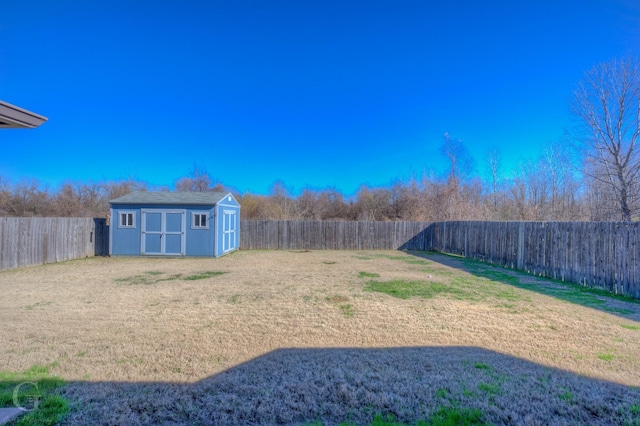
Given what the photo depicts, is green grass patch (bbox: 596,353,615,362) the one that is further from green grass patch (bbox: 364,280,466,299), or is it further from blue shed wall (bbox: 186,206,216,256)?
blue shed wall (bbox: 186,206,216,256)

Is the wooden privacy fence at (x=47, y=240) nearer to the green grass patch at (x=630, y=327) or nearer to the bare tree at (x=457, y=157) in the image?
the green grass patch at (x=630, y=327)

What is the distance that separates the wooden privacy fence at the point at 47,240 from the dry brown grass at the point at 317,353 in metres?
3.80

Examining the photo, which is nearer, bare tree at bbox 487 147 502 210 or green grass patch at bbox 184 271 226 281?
green grass patch at bbox 184 271 226 281

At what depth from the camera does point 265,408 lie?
2.17 meters

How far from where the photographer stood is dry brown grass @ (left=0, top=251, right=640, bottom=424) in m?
2.21

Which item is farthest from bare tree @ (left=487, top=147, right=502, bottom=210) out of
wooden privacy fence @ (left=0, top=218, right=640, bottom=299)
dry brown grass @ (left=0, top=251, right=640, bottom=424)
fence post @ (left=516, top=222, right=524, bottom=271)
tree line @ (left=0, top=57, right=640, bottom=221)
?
dry brown grass @ (left=0, top=251, right=640, bottom=424)

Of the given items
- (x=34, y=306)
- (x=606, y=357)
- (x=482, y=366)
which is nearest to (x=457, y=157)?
(x=606, y=357)

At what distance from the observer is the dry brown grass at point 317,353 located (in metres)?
2.21

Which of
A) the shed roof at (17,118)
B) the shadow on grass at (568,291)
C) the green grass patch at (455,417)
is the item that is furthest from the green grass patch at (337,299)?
the shed roof at (17,118)

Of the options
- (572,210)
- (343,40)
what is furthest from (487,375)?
(572,210)

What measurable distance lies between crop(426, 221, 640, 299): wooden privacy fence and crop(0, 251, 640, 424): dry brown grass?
3.63 ft

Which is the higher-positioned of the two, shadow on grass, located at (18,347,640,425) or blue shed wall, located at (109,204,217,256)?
blue shed wall, located at (109,204,217,256)

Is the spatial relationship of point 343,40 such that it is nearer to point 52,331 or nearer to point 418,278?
point 418,278

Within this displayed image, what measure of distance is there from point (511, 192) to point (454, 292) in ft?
66.4
